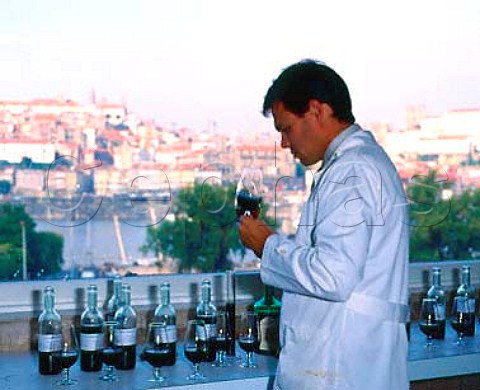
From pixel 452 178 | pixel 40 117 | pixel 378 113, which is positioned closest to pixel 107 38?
pixel 40 117

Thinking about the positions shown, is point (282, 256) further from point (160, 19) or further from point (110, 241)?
point (160, 19)

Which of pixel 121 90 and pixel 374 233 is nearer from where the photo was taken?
pixel 374 233

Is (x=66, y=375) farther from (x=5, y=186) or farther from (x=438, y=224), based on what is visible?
(x=438, y=224)

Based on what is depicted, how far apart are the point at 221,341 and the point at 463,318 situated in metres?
0.77

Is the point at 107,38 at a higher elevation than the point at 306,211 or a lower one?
higher

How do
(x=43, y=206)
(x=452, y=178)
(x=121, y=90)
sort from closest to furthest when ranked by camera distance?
(x=43, y=206) → (x=121, y=90) → (x=452, y=178)

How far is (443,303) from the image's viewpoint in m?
2.70

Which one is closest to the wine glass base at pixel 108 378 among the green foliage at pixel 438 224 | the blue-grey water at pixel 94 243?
the blue-grey water at pixel 94 243

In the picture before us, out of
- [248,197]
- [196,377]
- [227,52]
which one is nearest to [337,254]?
[248,197]

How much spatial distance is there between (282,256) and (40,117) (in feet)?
7.56

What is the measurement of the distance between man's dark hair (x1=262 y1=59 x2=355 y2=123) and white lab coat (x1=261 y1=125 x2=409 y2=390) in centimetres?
5

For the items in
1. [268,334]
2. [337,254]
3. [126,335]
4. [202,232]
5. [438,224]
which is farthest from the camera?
[438,224]

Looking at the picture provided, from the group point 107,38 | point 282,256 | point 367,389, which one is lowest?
point 367,389

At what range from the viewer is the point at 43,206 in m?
3.37
